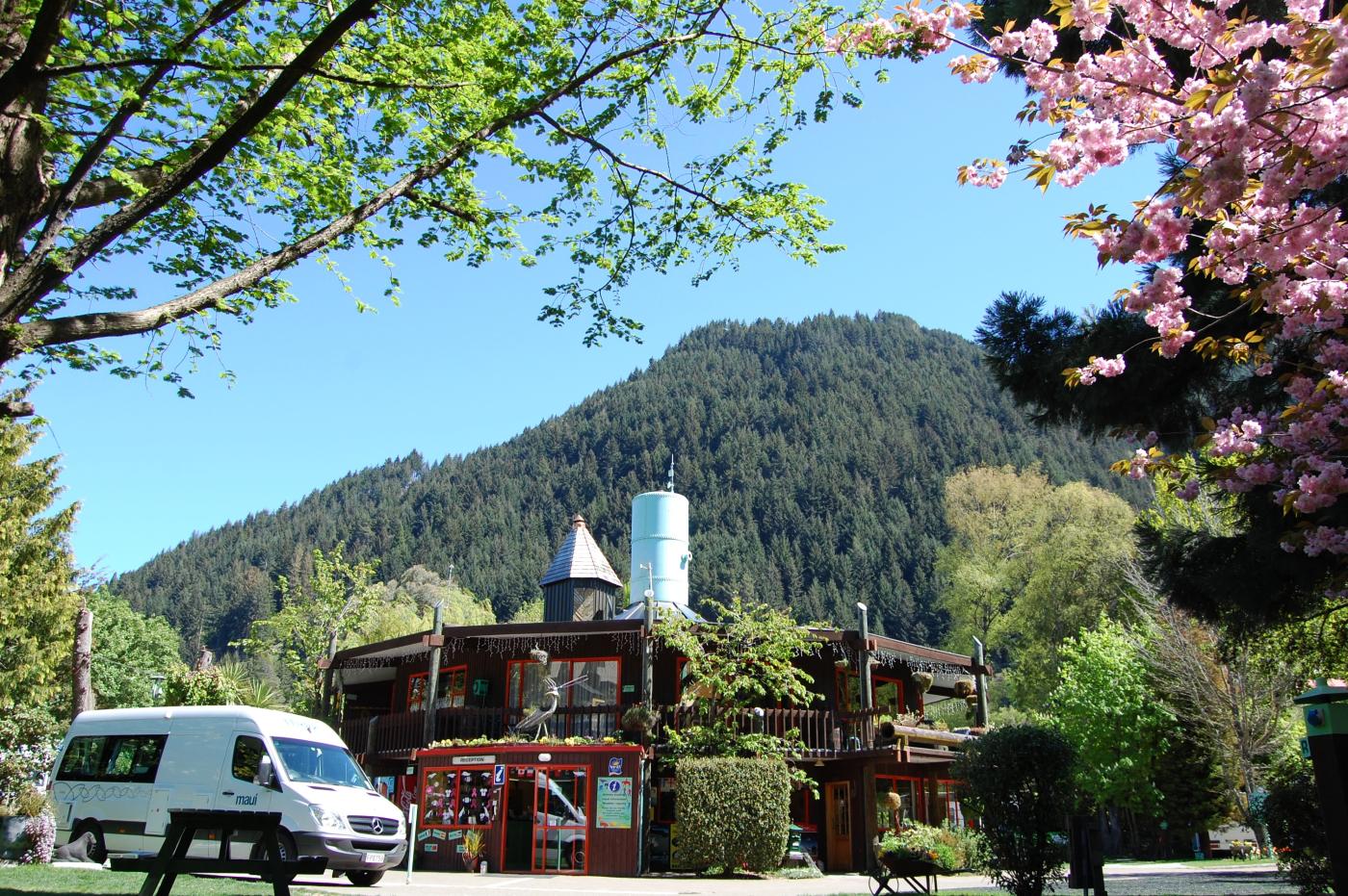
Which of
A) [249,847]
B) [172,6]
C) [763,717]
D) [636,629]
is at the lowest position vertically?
[249,847]

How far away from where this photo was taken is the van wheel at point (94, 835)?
13758 mm

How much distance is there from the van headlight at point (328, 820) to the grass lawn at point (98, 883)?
786 mm

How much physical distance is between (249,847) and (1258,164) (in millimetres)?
13287

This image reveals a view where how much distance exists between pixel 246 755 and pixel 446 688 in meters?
11.6

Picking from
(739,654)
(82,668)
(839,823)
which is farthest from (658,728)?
(82,668)

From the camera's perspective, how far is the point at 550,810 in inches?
777

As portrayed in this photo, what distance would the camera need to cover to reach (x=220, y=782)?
1329 cm

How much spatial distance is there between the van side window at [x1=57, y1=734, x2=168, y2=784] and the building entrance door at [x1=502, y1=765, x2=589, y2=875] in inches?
300

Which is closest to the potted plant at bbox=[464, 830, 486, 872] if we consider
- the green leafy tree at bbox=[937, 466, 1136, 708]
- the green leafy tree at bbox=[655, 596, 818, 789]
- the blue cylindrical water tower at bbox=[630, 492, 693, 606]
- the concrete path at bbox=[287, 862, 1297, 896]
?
the concrete path at bbox=[287, 862, 1297, 896]

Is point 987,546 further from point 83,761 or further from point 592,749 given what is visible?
point 83,761

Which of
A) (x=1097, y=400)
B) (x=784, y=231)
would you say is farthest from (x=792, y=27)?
(x=1097, y=400)

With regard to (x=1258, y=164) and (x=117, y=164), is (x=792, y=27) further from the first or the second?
(x=117, y=164)

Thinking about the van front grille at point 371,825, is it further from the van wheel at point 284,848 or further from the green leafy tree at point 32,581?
the green leafy tree at point 32,581

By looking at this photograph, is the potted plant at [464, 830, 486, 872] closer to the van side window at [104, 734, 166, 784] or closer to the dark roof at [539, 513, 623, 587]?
the van side window at [104, 734, 166, 784]
